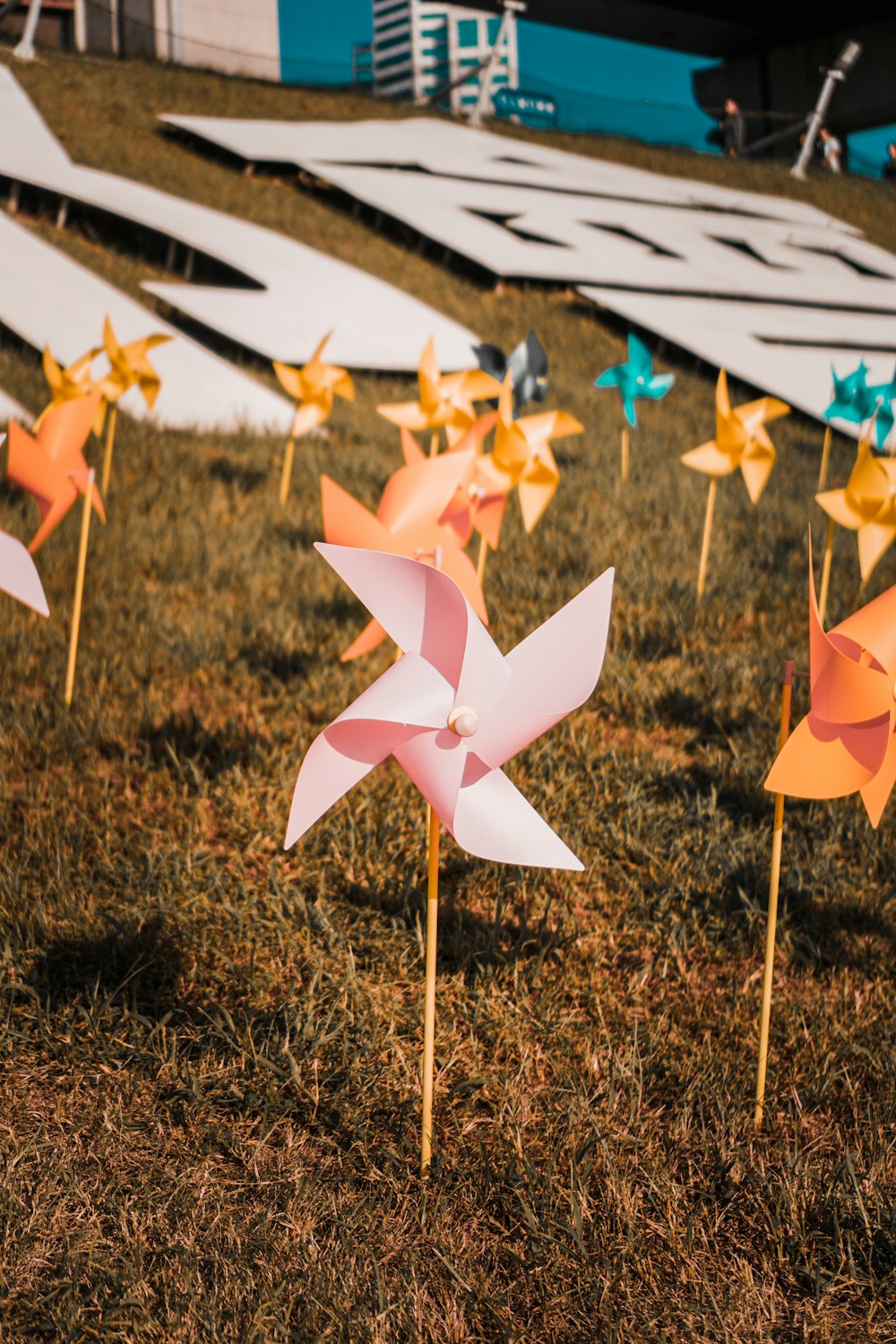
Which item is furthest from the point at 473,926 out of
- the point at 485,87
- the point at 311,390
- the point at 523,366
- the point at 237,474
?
the point at 485,87

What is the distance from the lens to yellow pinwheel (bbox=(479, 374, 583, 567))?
3.27 meters

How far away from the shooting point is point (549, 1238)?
1389 mm

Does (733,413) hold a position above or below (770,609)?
above

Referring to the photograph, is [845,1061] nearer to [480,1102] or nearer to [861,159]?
[480,1102]

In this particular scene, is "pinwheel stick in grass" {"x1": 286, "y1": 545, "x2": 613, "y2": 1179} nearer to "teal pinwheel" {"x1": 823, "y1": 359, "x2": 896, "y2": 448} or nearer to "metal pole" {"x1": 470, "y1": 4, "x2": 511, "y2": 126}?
"teal pinwheel" {"x1": 823, "y1": 359, "x2": 896, "y2": 448}

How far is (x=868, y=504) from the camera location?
3021mm

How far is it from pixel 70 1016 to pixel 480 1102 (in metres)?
0.74

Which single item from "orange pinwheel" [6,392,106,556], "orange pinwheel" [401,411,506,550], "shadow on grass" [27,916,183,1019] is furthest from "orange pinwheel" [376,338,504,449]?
"shadow on grass" [27,916,183,1019]

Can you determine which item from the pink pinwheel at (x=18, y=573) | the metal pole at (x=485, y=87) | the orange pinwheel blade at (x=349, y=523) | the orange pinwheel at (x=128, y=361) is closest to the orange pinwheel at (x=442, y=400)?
the orange pinwheel at (x=128, y=361)

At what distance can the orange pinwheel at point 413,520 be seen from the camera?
2146 millimetres

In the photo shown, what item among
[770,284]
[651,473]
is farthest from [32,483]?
[770,284]

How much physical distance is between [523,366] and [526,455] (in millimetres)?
2197

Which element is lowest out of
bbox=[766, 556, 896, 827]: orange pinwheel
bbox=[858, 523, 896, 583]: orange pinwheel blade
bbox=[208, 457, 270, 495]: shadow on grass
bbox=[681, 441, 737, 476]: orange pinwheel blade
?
bbox=[208, 457, 270, 495]: shadow on grass

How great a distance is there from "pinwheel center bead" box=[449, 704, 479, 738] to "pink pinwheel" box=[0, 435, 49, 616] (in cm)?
82
